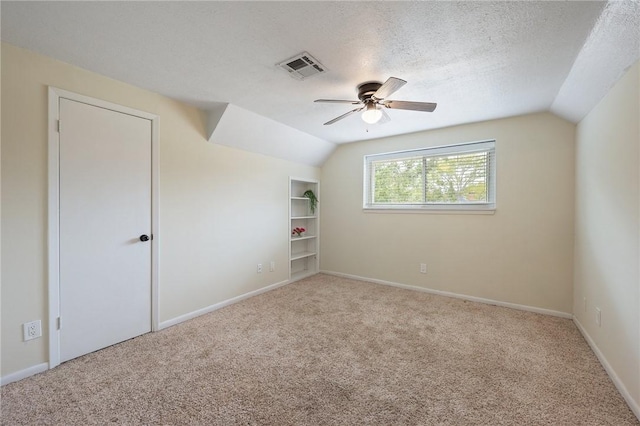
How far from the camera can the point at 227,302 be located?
11.2 feet

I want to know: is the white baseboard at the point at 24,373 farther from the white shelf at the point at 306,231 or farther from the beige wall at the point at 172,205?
the white shelf at the point at 306,231

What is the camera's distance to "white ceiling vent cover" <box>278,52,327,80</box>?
78.0 inches

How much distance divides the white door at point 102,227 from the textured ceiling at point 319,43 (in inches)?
18.9

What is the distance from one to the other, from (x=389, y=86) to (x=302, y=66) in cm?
69

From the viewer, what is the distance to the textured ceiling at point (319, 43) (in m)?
1.51

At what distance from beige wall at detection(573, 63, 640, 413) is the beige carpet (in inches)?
10.4

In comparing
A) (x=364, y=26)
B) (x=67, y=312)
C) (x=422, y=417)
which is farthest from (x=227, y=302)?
(x=364, y=26)

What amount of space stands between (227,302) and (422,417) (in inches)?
100

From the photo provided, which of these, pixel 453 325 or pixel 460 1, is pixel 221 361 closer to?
pixel 453 325

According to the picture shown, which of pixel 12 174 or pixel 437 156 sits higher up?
pixel 437 156

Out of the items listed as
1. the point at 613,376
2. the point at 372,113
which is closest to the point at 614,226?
the point at 613,376

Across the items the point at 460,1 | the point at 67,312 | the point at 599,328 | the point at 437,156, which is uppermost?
the point at 460,1

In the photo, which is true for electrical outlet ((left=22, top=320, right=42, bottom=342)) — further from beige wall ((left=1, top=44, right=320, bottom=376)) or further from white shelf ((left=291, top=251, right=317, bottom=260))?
white shelf ((left=291, top=251, right=317, bottom=260))

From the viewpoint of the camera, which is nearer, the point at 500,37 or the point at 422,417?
the point at 422,417
